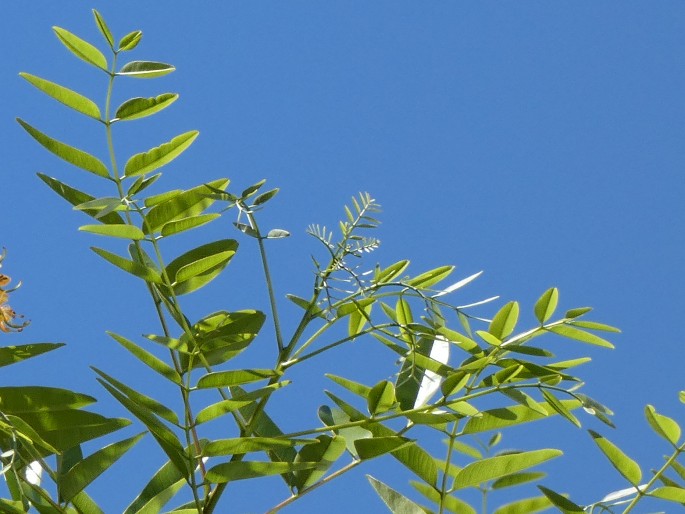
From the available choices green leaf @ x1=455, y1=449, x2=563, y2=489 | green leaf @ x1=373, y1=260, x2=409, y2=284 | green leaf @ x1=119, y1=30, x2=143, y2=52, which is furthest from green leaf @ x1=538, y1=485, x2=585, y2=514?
green leaf @ x1=119, y1=30, x2=143, y2=52

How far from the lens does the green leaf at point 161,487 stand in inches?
34.8

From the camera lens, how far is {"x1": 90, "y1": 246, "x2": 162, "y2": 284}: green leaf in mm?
783

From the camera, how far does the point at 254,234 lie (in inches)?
32.5

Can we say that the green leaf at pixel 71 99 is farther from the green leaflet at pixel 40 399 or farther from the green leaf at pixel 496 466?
the green leaf at pixel 496 466

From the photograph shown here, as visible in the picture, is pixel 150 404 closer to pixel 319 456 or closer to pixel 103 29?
pixel 319 456

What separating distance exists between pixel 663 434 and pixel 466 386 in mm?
217

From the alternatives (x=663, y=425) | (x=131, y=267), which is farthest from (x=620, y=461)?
(x=131, y=267)

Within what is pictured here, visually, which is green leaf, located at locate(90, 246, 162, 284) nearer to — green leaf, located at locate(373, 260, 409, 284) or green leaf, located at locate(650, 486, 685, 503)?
green leaf, located at locate(373, 260, 409, 284)

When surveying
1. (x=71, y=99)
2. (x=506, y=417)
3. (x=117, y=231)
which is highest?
(x=71, y=99)

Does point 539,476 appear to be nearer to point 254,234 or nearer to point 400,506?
point 400,506

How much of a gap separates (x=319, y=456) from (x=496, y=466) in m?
0.17

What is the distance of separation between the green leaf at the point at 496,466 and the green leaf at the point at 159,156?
404 mm

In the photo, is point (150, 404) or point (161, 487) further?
point (161, 487)

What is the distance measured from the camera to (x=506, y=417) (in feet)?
2.89
